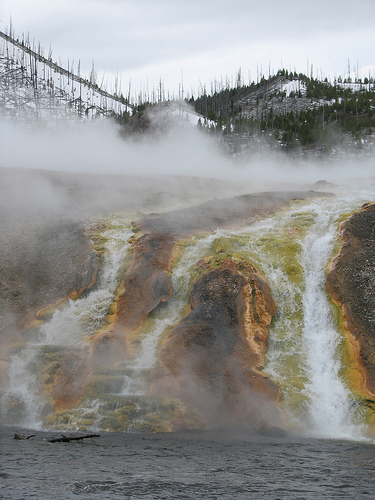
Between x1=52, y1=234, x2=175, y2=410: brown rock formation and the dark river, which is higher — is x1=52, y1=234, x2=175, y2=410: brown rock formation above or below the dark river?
above

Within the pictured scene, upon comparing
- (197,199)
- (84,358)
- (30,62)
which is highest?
(30,62)

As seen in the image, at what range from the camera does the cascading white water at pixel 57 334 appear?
1419 cm

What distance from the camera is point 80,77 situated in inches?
3718

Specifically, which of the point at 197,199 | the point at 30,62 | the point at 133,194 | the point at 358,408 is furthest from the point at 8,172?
the point at 30,62

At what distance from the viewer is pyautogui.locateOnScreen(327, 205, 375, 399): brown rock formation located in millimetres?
14180

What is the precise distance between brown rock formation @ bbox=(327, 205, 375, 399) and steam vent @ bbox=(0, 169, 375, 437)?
0.05 m

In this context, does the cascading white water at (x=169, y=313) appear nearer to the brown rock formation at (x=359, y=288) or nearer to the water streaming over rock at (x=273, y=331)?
the water streaming over rock at (x=273, y=331)

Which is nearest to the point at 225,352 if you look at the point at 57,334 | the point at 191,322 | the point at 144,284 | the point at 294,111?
the point at 191,322

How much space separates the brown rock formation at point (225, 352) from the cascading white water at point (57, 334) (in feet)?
12.0

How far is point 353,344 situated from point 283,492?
7.51 metres

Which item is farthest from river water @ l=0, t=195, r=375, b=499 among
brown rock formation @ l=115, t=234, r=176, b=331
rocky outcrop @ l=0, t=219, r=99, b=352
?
rocky outcrop @ l=0, t=219, r=99, b=352

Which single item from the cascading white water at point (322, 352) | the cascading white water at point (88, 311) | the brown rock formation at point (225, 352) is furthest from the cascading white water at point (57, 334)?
the cascading white water at point (322, 352)

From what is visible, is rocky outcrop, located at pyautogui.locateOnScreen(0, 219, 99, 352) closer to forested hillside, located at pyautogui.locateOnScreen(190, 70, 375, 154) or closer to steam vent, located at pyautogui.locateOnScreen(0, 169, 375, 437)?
steam vent, located at pyautogui.locateOnScreen(0, 169, 375, 437)

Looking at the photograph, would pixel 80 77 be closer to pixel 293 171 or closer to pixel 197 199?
pixel 293 171
